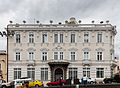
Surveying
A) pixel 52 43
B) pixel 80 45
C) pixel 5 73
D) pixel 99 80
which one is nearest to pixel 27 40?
pixel 52 43

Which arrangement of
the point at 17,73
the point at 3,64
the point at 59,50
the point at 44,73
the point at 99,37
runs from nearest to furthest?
the point at 44,73 → the point at 17,73 → the point at 59,50 → the point at 99,37 → the point at 3,64

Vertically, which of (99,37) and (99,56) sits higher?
(99,37)

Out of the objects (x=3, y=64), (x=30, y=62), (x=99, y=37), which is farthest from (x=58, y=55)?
(x=3, y=64)

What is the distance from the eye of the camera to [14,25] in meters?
43.6

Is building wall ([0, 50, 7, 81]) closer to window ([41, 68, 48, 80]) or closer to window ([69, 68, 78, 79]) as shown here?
window ([41, 68, 48, 80])

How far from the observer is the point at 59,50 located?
4309cm

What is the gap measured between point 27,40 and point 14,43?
308 cm

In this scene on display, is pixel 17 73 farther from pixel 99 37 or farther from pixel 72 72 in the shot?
pixel 99 37

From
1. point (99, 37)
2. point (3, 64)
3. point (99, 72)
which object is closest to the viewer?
point (99, 72)

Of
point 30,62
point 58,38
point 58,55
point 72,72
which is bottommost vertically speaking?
point 72,72

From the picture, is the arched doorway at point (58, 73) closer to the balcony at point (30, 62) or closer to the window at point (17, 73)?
the balcony at point (30, 62)

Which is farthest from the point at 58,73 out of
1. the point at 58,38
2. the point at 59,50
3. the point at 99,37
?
the point at 99,37

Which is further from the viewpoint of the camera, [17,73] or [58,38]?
[58,38]

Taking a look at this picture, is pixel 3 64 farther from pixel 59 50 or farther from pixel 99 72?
pixel 99 72
